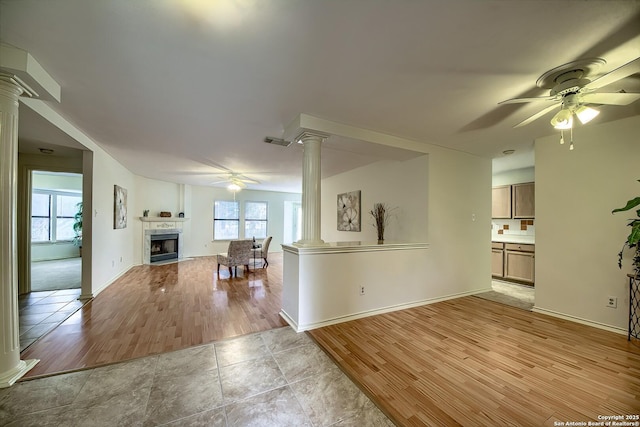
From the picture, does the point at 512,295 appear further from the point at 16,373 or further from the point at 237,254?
the point at 16,373

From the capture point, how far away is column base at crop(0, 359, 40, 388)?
1.84 metres

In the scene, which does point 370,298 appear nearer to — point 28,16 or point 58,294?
point 28,16

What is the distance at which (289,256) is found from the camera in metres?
3.05

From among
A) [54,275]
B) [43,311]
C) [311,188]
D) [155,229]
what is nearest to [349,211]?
[311,188]

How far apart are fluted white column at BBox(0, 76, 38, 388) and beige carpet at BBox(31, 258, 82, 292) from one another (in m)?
3.28

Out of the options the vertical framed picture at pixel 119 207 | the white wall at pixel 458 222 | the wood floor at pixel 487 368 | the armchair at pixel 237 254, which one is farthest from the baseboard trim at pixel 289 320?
the vertical framed picture at pixel 119 207

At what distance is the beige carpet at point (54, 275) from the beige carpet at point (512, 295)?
768cm

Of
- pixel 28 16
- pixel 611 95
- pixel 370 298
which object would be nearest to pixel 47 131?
pixel 28 16

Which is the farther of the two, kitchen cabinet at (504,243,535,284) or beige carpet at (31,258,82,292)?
kitchen cabinet at (504,243,535,284)

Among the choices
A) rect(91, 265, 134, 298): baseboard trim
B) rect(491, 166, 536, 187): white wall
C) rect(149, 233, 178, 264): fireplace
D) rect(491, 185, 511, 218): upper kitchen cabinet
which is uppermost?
rect(491, 166, 536, 187): white wall

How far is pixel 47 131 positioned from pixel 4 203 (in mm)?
1767

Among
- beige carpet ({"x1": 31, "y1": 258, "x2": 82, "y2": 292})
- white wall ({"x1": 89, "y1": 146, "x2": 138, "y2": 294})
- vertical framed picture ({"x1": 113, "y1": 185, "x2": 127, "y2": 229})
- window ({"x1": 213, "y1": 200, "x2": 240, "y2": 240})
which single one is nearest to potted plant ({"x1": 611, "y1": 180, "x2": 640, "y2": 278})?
white wall ({"x1": 89, "y1": 146, "x2": 138, "y2": 294})

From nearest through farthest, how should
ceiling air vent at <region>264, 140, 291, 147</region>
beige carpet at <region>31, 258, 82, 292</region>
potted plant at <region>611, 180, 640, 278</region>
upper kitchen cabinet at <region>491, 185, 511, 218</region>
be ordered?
potted plant at <region>611, 180, 640, 278</region>, ceiling air vent at <region>264, 140, 291, 147</region>, beige carpet at <region>31, 258, 82, 292</region>, upper kitchen cabinet at <region>491, 185, 511, 218</region>

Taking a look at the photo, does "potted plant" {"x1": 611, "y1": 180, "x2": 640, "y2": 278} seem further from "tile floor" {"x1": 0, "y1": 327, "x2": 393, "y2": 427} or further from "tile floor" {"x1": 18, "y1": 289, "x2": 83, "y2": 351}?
"tile floor" {"x1": 18, "y1": 289, "x2": 83, "y2": 351}
